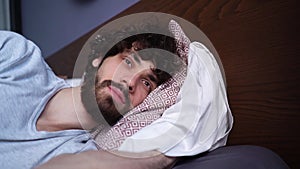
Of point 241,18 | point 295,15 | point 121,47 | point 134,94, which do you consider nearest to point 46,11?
point 121,47

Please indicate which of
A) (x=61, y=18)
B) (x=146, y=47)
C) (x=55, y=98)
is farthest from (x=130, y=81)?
(x=61, y=18)

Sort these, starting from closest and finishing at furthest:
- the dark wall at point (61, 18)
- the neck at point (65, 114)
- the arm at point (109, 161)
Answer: the arm at point (109, 161) < the neck at point (65, 114) < the dark wall at point (61, 18)

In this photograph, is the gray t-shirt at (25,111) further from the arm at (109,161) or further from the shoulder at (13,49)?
the arm at (109,161)

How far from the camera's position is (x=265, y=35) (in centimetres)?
67

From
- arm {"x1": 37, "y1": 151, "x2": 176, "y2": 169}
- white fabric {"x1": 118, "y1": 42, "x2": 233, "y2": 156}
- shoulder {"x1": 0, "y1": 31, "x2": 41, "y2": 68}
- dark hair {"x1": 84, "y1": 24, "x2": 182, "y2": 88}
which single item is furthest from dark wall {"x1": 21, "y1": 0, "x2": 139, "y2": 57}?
arm {"x1": 37, "y1": 151, "x2": 176, "y2": 169}

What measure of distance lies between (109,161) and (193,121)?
7.1 inches

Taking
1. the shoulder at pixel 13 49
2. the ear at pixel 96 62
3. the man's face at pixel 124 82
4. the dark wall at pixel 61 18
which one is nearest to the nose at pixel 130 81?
the man's face at pixel 124 82

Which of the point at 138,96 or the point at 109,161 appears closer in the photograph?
the point at 109,161

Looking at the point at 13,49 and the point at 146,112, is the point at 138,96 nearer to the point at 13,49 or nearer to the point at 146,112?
the point at 146,112

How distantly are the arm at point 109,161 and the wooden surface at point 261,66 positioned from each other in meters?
0.20

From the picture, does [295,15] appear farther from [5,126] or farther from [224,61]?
[5,126]

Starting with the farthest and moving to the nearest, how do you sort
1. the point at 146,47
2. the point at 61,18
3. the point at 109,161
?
the point at 61,18 → the point at 146,47 → the point at 109,161

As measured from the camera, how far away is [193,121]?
0.64 m

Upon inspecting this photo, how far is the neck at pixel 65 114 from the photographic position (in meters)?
0.81
